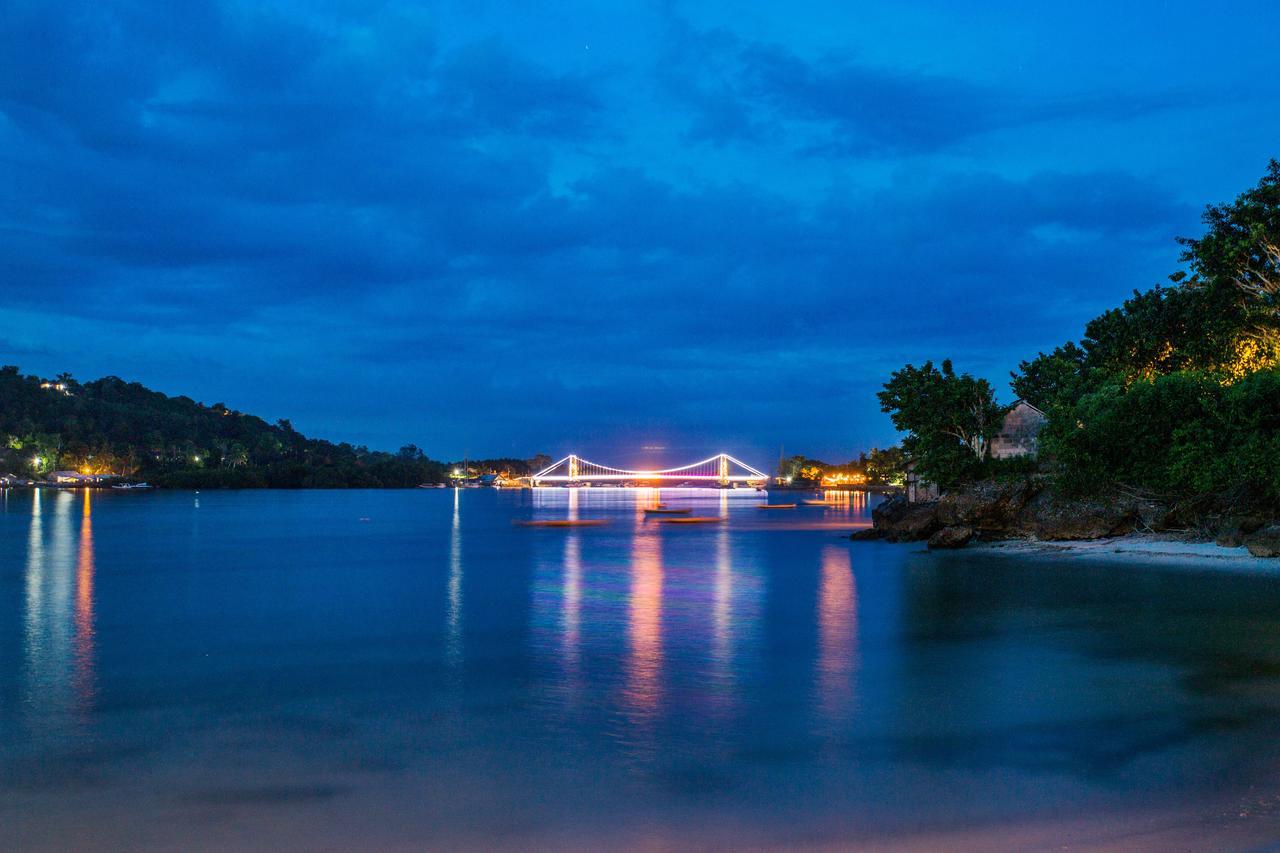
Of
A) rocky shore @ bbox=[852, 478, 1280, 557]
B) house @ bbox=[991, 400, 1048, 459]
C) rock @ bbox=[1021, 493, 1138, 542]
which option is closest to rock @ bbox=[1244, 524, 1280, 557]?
rocky shore @ bbox=[852, 478, 1280, 557]

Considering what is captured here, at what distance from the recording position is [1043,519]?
29.0 meters

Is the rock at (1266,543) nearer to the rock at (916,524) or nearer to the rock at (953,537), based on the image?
the rock at (953,537)

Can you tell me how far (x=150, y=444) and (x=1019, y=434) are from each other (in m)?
138

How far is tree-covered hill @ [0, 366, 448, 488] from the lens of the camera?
132 meters

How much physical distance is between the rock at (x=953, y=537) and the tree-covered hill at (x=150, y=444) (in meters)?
125

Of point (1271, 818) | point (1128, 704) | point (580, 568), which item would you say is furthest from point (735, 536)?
point (1271, 818)

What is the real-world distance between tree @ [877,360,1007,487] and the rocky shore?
2.97 feet

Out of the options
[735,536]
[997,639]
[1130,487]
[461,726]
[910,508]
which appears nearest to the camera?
[461,726]

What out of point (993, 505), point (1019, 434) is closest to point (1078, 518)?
point (993, 505)

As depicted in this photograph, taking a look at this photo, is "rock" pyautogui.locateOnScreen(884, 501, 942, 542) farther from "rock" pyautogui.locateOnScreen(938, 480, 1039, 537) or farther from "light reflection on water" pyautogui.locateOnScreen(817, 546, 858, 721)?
"light reflection on water" pyautogui.locateOnScreen(817, 546, 858, 721)

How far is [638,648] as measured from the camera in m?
14.4

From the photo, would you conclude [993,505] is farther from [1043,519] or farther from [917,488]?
[917,488]

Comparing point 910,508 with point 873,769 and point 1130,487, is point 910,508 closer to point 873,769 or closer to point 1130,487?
point 1130,487

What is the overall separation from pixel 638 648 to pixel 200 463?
145 m
